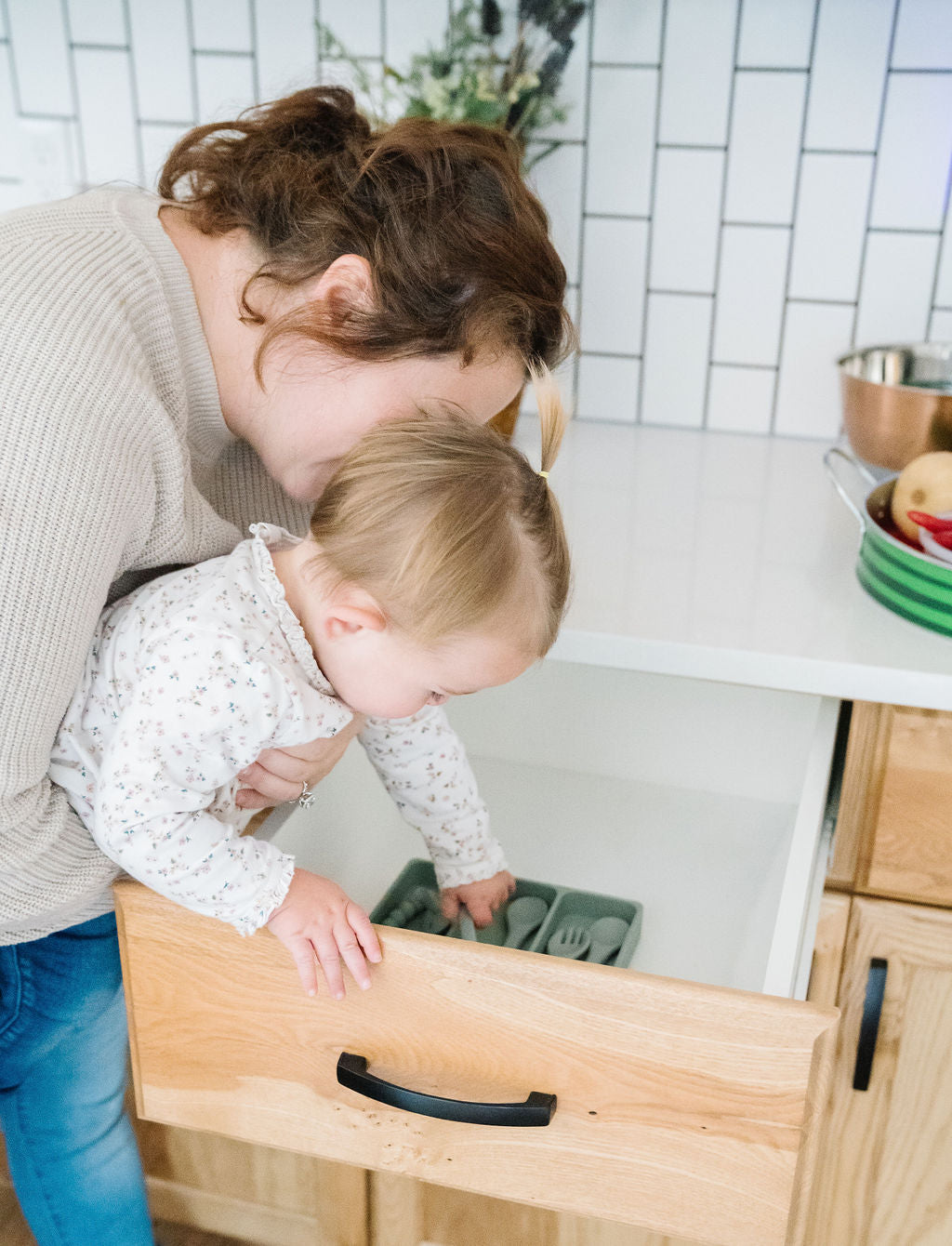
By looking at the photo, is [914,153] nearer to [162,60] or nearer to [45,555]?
[162,60]

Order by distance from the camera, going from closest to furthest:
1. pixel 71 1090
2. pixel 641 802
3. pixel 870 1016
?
pixel 71 1090
pixel 870 1016
pixel 641 802

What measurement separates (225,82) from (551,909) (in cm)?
116

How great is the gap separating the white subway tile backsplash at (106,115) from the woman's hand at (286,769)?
3.34ft

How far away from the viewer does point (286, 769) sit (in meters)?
0.81

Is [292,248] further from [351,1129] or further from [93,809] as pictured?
[351,1129]

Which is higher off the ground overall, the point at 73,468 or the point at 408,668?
the point at 73,468

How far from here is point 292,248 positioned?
2.44 feet

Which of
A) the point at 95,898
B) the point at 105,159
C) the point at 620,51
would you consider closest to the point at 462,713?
the point at 95,898

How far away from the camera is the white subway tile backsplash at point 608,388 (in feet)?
4.87

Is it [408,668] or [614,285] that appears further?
[614,285]

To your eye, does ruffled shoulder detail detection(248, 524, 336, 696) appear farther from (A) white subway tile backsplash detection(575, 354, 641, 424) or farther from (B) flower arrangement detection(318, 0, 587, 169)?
(A) white subway tile backsplash detection(575, 354, 641, 424)

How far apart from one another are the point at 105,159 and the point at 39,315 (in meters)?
1.06

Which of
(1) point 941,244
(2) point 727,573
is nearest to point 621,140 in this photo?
(1) point 941,244

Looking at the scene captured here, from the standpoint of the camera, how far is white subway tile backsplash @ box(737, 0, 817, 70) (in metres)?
1.27
